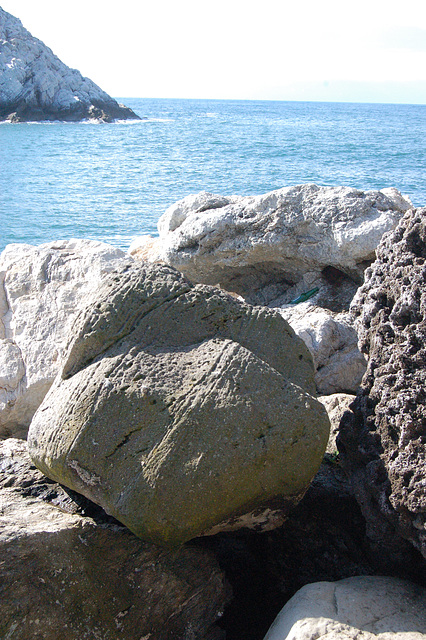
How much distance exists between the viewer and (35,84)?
54.2 metres

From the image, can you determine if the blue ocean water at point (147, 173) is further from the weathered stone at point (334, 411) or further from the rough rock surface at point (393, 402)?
the rough rock surface at point (393, 402)

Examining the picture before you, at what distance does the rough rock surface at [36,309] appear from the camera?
3.83 meters

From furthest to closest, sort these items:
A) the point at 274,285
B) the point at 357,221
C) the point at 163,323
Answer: the point at 274,285 < the point at 357,221 < the point at 163,323

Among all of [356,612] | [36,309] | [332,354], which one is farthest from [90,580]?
[332,354]

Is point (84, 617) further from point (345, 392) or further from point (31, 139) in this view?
point (31, 139)

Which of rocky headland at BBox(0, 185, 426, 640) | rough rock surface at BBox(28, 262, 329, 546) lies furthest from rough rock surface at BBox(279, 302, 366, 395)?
rough rock surface at BBox(28, 262, 329, 546)

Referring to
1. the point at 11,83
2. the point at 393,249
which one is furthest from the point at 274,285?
the point at 11,83

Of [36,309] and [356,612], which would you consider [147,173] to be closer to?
[36,309]

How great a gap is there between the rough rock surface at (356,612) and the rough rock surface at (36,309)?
82.1 inches

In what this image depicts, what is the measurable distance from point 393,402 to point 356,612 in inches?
38.0

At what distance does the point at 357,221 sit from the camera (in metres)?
5.29

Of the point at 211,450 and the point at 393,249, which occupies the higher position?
the point at 393,249

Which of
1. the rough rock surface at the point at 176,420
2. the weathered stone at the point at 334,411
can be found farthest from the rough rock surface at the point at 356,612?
the weathered stone at the point at 334,411

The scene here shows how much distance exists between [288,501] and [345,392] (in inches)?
80.6
